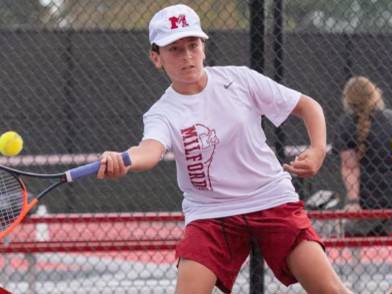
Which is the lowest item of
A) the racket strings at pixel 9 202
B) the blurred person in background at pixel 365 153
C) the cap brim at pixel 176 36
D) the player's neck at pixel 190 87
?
the blurred person in background at pixel 365 153

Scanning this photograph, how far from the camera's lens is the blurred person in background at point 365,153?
5.71 meters

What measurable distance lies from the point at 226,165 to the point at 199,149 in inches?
5.3

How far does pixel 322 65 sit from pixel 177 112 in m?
2.55

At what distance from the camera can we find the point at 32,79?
645 centimetres

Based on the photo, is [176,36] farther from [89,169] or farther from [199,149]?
[89,169]

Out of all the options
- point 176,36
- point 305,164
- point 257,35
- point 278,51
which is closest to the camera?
point 305,164

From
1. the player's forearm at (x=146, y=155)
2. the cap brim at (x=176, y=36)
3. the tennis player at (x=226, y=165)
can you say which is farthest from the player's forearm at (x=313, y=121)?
the player's forearm at (x=146, y=155)

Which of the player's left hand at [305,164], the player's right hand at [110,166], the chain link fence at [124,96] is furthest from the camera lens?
the chain link fence at [124,96]

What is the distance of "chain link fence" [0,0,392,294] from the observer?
18.7 feet

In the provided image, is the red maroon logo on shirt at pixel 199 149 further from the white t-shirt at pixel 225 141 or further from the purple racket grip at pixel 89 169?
the purple racket grip at pixel 89 169

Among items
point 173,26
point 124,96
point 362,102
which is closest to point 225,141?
point 173,26

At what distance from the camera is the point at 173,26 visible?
3.72m

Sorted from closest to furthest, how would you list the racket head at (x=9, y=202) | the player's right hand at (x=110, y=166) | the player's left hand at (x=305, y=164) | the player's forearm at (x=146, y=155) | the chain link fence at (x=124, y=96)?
the player's right hand at (x=110, y=166)
the player's forearm at (x=146, y=155)
the player's left hand at (x=305, y=164)
the racket head at (x=9, y=202)
the chain link fence at (x=124, y=96)

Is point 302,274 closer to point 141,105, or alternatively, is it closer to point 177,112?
point 177,112
